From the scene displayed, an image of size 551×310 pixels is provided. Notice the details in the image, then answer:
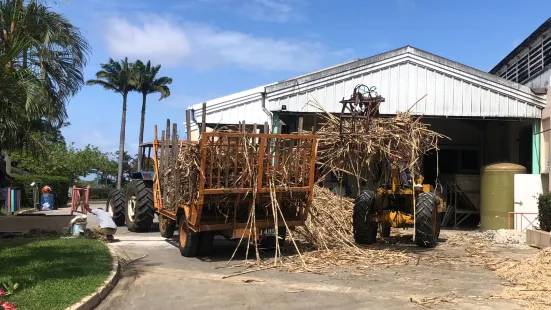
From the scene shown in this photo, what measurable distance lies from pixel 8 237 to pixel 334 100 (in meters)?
10.4

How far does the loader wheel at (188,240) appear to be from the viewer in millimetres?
10406

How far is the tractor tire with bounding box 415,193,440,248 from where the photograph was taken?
11.1 m

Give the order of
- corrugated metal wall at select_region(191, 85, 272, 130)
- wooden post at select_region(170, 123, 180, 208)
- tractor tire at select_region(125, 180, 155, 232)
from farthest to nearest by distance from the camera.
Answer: corrugated metal wall at select_region(191, 85, 272, 130), tractor tire at select_region(125, 180, 155, 232), wooden post at select_region(170, 123, 180, 208)

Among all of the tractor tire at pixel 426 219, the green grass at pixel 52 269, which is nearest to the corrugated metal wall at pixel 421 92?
the tractor tire at pixel 426 219

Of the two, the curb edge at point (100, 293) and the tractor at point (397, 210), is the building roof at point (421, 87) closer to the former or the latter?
the tractor at point (397, 210)

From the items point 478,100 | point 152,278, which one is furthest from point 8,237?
point 478,100

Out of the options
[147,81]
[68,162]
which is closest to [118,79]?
[147,81]

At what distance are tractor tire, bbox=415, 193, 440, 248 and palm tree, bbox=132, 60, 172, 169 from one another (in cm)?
4160

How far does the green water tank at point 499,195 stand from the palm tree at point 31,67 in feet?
46.4

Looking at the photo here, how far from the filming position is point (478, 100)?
16.3m

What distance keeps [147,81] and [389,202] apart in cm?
4157

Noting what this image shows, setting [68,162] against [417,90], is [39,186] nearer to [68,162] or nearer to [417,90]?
[68,162]

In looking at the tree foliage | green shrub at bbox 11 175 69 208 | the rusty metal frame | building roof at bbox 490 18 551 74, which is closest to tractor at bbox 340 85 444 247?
the rusty metal frame

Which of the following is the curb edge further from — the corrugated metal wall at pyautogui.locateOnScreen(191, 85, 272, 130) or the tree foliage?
the tree foliage
